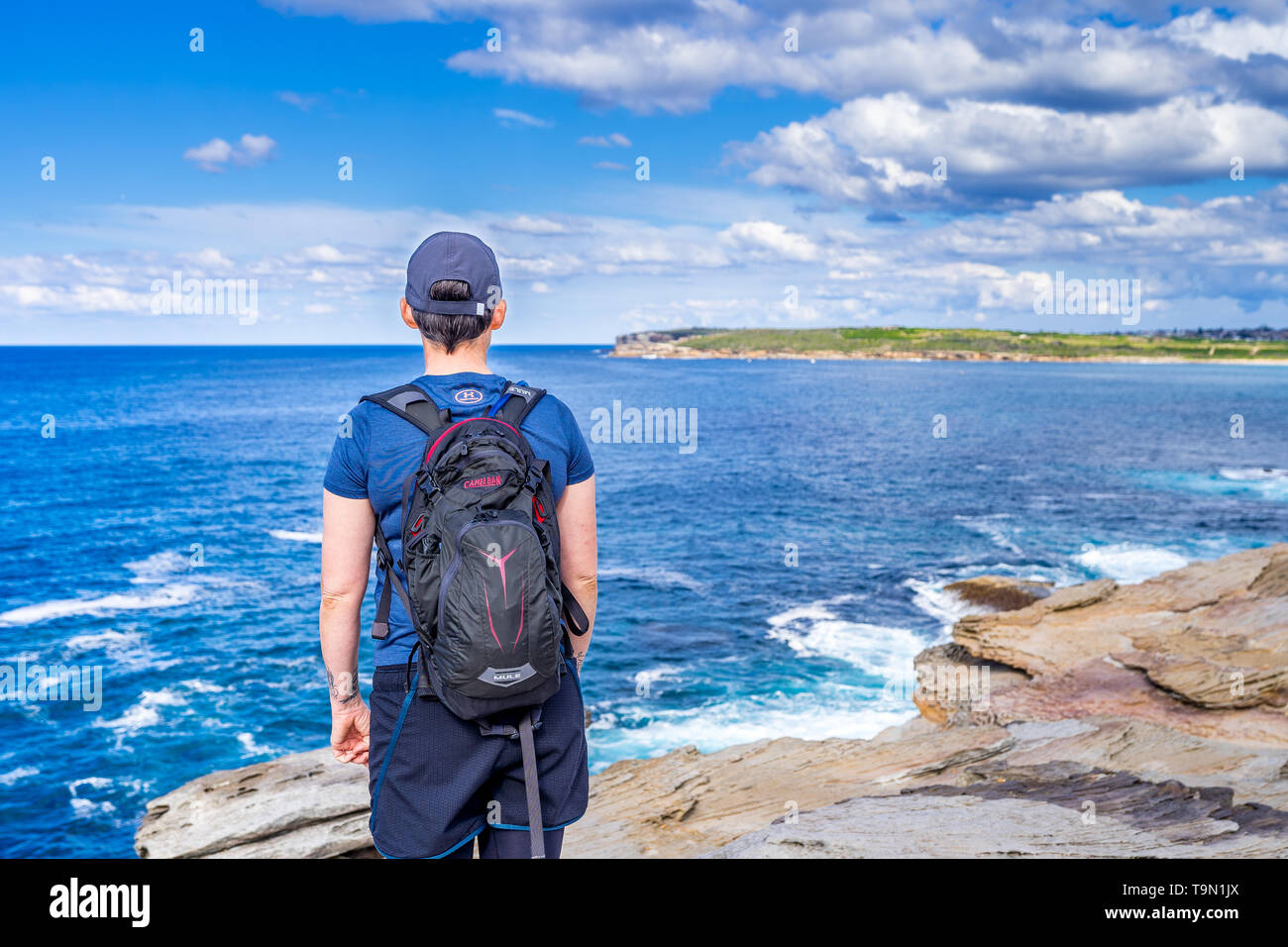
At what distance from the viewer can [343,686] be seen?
3900 mm

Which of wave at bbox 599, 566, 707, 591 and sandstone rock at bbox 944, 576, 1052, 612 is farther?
wave at bbox 599, 566, 707, 591

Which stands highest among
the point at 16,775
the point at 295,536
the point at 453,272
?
the point at 453,272

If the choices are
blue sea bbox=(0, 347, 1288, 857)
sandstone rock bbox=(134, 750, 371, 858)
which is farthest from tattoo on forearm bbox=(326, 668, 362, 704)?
blue sea bbox=(0, 347, 1288, 857)

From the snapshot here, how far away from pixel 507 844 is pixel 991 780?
9.82m

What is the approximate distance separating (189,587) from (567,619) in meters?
36.1

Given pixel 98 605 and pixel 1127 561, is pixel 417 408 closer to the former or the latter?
pixel 98 605

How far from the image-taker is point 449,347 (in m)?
3.70

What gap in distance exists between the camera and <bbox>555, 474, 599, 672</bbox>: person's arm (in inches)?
151

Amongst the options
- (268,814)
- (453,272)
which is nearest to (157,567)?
(268,814)

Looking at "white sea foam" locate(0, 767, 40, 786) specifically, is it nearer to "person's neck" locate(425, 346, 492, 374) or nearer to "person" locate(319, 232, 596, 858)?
"person" locate(319, 232, 596, 858)

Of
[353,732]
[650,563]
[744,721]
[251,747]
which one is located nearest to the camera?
[353,732]

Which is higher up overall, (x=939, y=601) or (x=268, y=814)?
(x=268, y=814)
